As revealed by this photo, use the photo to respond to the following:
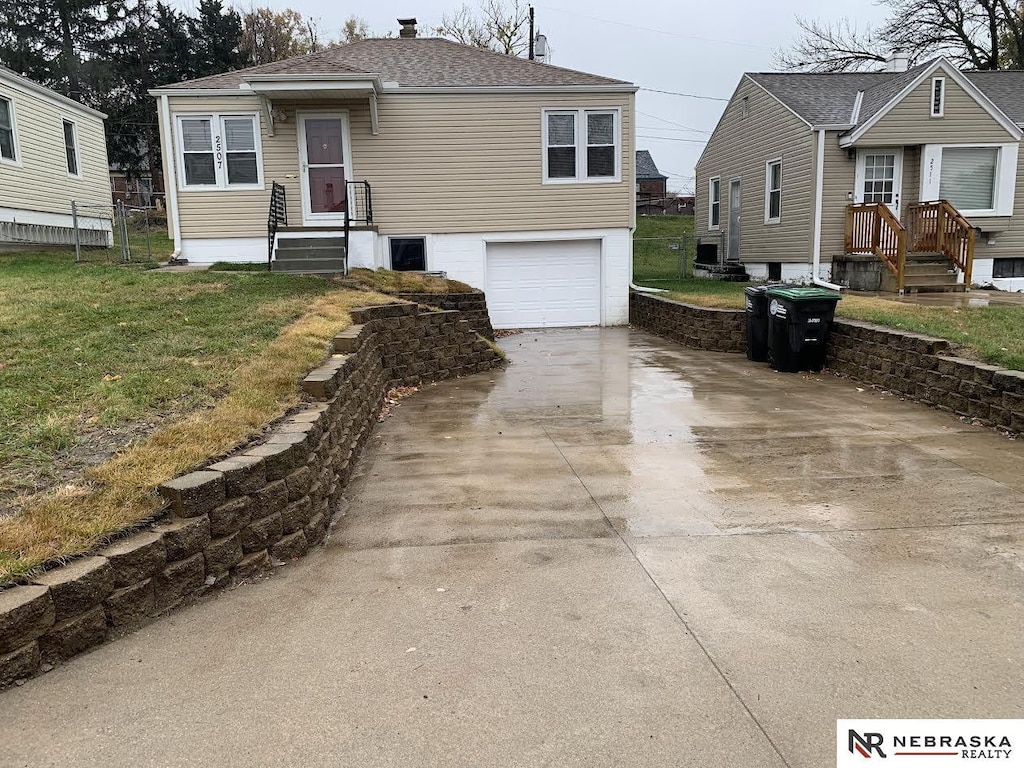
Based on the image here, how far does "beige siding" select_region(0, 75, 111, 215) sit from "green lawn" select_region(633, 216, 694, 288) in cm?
1508

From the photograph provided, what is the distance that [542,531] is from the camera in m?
4.80

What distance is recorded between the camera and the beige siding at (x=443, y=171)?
16.6 metres

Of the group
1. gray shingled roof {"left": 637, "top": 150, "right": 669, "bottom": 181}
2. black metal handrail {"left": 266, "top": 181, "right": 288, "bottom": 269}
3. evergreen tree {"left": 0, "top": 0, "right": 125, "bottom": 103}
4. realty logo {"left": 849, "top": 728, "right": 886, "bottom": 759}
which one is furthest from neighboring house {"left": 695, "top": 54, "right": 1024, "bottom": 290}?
gray shingled roof {"left": 637, "top": 150, "right": 669, "bottom": 181}

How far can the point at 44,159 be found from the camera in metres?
19.2

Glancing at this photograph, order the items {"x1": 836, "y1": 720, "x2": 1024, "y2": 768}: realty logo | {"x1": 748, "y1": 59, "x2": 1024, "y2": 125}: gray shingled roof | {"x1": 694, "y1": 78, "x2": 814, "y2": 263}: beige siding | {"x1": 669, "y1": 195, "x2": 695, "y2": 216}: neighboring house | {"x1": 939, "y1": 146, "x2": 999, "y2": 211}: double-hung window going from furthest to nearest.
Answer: {"x1": 669, "y1": 195, "x2": 695, "y2": 216}: neighboring house → {"x1": 694, "y1": 78, "x2": 814, "y2": 263}: beige siding → {"x1": 939, "y1": 146, "x2": 999, "y2": 211}: double-hung window → {"x1": 748, "y1": 59, "x2": 1024, "y2": 125}: gray shingled roof → {"x1": 836, "y1": 720, "x2": 1024, "y2": 768}: realty logo

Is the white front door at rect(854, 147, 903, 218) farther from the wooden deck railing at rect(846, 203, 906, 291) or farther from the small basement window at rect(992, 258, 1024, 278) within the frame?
the small basement window at rect(992, 258, 1024, 278)

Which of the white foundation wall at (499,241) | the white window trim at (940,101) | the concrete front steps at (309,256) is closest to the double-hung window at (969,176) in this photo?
the white window trim at (940,101)

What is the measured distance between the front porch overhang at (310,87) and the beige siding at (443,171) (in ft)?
1.65

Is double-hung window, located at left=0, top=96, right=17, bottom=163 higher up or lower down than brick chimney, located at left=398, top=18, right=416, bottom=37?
lower down

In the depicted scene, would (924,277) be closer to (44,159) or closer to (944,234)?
(944,234)

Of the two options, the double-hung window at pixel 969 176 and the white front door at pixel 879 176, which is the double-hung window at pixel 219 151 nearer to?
the white front door at pixel 879 176

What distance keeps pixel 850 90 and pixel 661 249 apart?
48.3ft

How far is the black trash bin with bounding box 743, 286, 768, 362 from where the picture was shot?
38.7ft

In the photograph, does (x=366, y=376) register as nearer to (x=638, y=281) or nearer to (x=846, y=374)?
(x=846, y=374)
